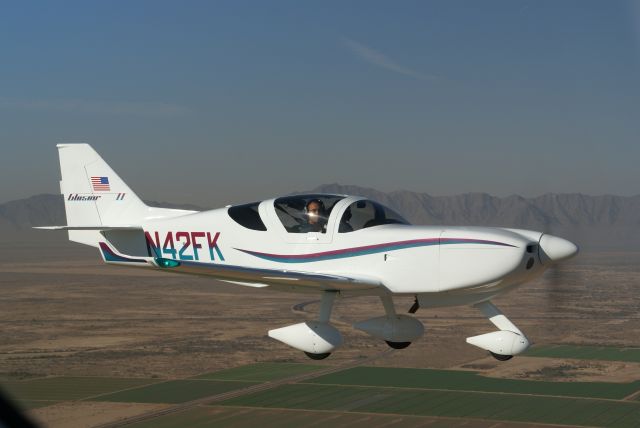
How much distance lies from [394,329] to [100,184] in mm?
8798

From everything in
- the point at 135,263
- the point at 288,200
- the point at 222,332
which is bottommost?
the point at 222,332

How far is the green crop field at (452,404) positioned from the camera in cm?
8762

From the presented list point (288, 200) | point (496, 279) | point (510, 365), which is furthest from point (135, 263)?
point (510, 365)

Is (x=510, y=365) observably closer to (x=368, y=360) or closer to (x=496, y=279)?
(x=368, y=360)

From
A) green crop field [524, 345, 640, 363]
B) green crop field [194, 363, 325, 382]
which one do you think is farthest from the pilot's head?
green crop field [524, 345, 640, 363]

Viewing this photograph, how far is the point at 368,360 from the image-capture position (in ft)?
422

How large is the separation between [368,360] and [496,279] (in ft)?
371

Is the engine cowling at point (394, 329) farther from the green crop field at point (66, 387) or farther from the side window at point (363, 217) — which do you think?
the green crop field at point (66, 387)

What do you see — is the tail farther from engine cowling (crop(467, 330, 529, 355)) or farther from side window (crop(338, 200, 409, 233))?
engine cowling (crop(467, 330, 529, 355))

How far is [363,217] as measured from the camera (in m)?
18.6

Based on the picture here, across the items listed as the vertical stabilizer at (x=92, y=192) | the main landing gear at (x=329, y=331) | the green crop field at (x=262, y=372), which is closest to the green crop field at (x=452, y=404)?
the green crop field at (x=262, y=372)

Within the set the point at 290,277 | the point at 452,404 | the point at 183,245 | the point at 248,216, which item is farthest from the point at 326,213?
the point at 452,404

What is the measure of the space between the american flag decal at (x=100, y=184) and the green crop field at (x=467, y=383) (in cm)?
8385

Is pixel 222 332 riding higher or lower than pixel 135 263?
lower
